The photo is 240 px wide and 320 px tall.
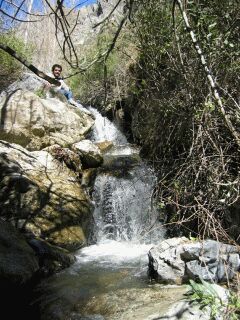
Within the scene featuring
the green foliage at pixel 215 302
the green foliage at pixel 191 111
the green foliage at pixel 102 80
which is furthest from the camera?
the green foliage at pixel 102 80

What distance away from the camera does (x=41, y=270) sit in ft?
17.5

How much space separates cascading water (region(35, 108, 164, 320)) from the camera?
4.39 m

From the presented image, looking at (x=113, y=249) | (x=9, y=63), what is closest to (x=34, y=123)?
(x=113, y=249)

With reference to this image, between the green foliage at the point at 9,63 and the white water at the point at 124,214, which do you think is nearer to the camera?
the white water at the point at 124,214

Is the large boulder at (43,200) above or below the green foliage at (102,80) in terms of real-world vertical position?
→ below

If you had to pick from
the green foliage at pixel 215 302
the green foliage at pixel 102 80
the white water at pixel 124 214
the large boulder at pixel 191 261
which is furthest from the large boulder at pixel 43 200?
the green foliage at pixel 215 302

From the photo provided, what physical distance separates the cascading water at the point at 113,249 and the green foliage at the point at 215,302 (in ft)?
2.30

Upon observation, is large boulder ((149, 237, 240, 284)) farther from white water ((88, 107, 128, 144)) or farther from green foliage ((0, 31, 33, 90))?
green foliage ((0, 31, 33, 90))

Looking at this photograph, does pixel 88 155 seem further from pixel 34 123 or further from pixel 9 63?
pixel 9 63

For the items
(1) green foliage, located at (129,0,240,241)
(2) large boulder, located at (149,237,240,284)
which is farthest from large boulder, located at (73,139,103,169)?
(2) large boulder, located at (149,237,240,284)

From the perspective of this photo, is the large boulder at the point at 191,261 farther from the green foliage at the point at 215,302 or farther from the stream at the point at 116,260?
the green foliage at the point at 215,302

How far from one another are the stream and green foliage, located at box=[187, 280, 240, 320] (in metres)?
0.55

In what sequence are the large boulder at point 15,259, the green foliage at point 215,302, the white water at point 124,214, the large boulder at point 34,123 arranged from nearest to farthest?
the green foliage at point 215,302
the large boulder at point 15,259
the white water at point 124,214
the large boulder at point 34,123

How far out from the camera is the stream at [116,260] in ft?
13.8
